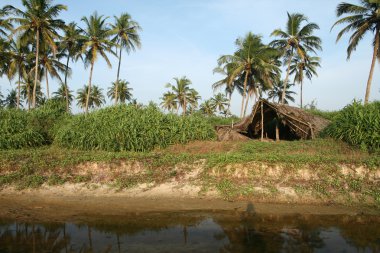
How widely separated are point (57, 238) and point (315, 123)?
1437 cm

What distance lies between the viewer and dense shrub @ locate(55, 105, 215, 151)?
530 inches

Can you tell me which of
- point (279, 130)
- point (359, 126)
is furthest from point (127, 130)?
point (279, 130)

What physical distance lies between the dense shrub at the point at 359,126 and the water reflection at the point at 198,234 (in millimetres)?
5536

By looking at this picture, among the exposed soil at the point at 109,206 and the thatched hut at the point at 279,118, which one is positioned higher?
the thatched hut at the point at 279,118

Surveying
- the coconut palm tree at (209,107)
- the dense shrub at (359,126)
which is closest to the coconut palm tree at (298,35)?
the dense shrub at (359,126)

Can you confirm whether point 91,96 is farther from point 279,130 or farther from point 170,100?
point 279,130

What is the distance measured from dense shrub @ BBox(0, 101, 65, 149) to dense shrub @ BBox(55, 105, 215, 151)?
3.62 ft

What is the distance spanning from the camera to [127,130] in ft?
44.3

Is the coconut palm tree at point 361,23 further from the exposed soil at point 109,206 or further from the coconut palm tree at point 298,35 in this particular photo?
the exposed soil at point 109,206

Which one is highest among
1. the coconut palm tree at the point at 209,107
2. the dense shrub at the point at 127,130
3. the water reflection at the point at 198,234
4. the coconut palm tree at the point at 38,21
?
the coconut palm tree at the point at 38,21

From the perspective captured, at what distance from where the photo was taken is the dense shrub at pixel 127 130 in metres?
13.5

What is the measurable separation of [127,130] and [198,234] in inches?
320

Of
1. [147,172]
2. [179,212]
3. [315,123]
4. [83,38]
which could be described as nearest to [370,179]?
[179,212]

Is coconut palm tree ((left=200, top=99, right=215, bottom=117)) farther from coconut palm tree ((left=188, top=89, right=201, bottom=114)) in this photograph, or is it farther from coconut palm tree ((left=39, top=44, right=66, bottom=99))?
coconut palm tree ((left=39, top=44, right=66, bottom=99))
